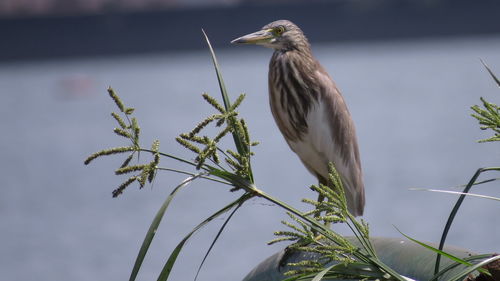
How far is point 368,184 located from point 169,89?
46.6 ft

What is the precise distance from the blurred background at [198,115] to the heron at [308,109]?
237 inches

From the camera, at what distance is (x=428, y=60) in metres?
29.3

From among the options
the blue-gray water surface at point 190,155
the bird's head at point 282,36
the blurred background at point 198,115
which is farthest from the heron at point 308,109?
the blurred background at point 198,115

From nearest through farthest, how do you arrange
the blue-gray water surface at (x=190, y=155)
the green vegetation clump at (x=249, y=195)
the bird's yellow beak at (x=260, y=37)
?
the green vegetation clump at (x=249, y=195), the bird's yellow beak at (x=260, y=37), the blue-gray water surface at (x=190, y=155)

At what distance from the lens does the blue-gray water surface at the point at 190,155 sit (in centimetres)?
1062

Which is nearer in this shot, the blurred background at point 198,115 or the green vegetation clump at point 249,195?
the green vegetation clump at point 249,195

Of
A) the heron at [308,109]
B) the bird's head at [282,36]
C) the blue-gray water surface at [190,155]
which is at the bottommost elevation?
the blue-gray water surface at [190,155]

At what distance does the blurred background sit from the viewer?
36.1 feet

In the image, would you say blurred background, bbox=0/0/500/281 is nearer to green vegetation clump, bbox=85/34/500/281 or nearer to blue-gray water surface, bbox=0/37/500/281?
blue-gray water surface, bbox=0/37/500/281

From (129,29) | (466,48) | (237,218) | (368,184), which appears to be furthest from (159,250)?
(466,48)

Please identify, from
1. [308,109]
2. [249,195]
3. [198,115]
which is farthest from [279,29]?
[198,115]

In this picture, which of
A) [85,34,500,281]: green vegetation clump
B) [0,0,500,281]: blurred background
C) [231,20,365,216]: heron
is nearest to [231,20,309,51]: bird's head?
[231,20,365,216]: heron

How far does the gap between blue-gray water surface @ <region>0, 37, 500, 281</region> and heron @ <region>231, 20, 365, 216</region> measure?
138 cm

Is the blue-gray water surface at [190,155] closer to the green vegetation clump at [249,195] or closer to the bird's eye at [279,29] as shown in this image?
the green vegetation clump at [249,195]
